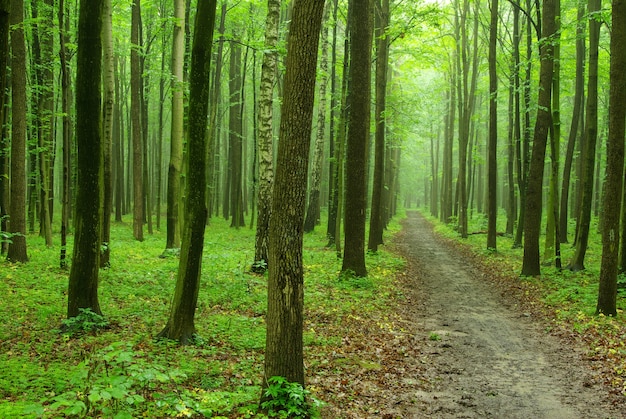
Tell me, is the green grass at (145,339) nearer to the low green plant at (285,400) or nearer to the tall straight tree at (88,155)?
the low green plant at (285,400)

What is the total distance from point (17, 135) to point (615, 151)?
43.5 ft

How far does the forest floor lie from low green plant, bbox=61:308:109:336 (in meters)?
3.47

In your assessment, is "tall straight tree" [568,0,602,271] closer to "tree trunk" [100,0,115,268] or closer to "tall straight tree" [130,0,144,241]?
"tree trunk" [100,0,115,268]

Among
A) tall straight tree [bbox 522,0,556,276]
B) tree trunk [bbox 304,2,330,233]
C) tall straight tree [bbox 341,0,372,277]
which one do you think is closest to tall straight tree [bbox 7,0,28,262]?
tall straight tree [bbox 341,0,372,277]

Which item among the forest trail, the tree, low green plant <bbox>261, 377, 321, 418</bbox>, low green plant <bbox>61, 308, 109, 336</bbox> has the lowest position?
the forest trail

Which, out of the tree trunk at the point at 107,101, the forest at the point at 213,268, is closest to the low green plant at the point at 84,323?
the forest at the point at 213,268

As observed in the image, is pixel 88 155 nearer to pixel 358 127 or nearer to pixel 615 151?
pixel 358 127

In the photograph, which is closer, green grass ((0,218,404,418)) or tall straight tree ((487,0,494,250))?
green grass ((0,218,404,418))

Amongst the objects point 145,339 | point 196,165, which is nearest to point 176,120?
point 196,165

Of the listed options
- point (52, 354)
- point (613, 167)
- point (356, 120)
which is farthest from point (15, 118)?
point (613, 167)

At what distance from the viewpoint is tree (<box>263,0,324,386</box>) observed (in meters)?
4.62

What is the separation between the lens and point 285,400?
4832mm

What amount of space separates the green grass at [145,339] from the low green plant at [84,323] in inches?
5.4

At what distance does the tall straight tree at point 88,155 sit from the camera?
20.9 ft
